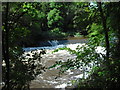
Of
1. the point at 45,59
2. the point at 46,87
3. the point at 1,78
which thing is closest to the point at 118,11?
Answer: the point at 1,78

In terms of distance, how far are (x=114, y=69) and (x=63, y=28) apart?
19.6 m

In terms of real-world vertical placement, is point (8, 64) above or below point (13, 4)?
below

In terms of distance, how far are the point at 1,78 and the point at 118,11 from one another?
154 cm

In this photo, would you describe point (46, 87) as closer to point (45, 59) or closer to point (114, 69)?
point (45, 59)

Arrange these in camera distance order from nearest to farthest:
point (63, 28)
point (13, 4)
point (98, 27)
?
point (13, 4) < point (98, 27) < point (63, 28)

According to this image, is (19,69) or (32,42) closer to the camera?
(19,69)

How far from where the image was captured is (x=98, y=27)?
87.5 inches

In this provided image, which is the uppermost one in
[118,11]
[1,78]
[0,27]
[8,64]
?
[118,11]

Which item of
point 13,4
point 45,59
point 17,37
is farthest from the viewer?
point 45,59

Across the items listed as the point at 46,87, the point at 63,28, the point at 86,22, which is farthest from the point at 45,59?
the point at 63,28

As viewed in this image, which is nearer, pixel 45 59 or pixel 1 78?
pixel 1 78

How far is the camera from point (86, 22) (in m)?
2.34

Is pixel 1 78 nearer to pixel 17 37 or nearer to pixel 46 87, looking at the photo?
pixel 17 37

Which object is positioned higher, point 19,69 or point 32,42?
point 32,42
